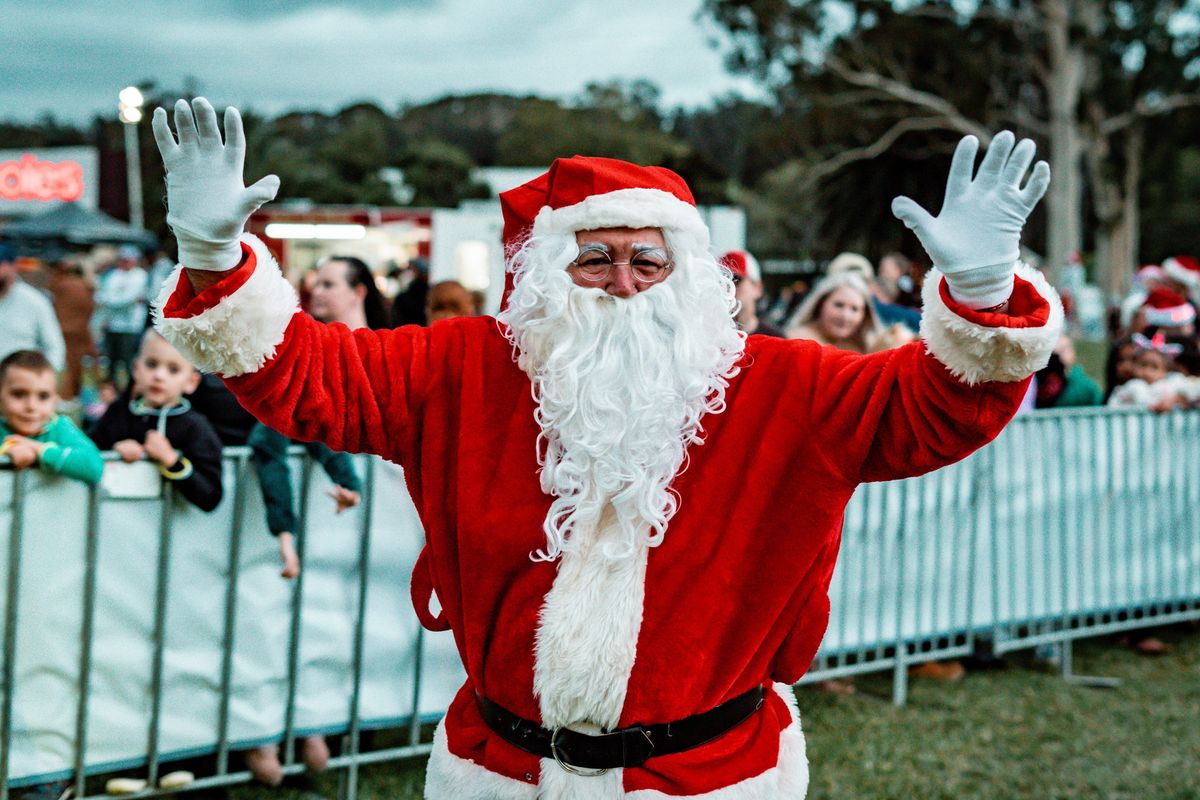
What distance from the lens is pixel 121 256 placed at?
14430mm

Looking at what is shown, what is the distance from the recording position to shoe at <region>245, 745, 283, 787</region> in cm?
390

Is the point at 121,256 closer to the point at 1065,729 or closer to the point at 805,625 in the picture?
the point at 1065,729

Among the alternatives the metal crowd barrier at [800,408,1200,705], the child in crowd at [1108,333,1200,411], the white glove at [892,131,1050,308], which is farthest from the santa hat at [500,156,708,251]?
the child in crowd at [1108,333,1200,411]

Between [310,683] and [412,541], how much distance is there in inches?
23.3

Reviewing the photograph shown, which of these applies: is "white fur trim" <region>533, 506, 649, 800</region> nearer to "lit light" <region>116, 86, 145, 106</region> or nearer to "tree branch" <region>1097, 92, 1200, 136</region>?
"lit light" <region>116, 86, 145, 106</region>

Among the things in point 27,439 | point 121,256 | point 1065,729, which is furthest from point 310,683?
point 121,256

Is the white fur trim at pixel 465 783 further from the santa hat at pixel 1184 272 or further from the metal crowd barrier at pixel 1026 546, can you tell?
the santa hat at pixel 1184 272

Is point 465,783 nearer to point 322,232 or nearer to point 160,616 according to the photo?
point 160,616

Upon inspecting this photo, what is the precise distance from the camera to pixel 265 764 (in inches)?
154

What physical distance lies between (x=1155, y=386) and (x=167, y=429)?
4.93 meters

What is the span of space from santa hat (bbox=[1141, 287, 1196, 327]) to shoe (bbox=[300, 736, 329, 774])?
594 cm

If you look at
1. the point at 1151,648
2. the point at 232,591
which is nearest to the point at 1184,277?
the point at 1151,648

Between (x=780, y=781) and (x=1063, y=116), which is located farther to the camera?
(x=1063, y=116)

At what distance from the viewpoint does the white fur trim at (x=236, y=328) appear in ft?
6.23
